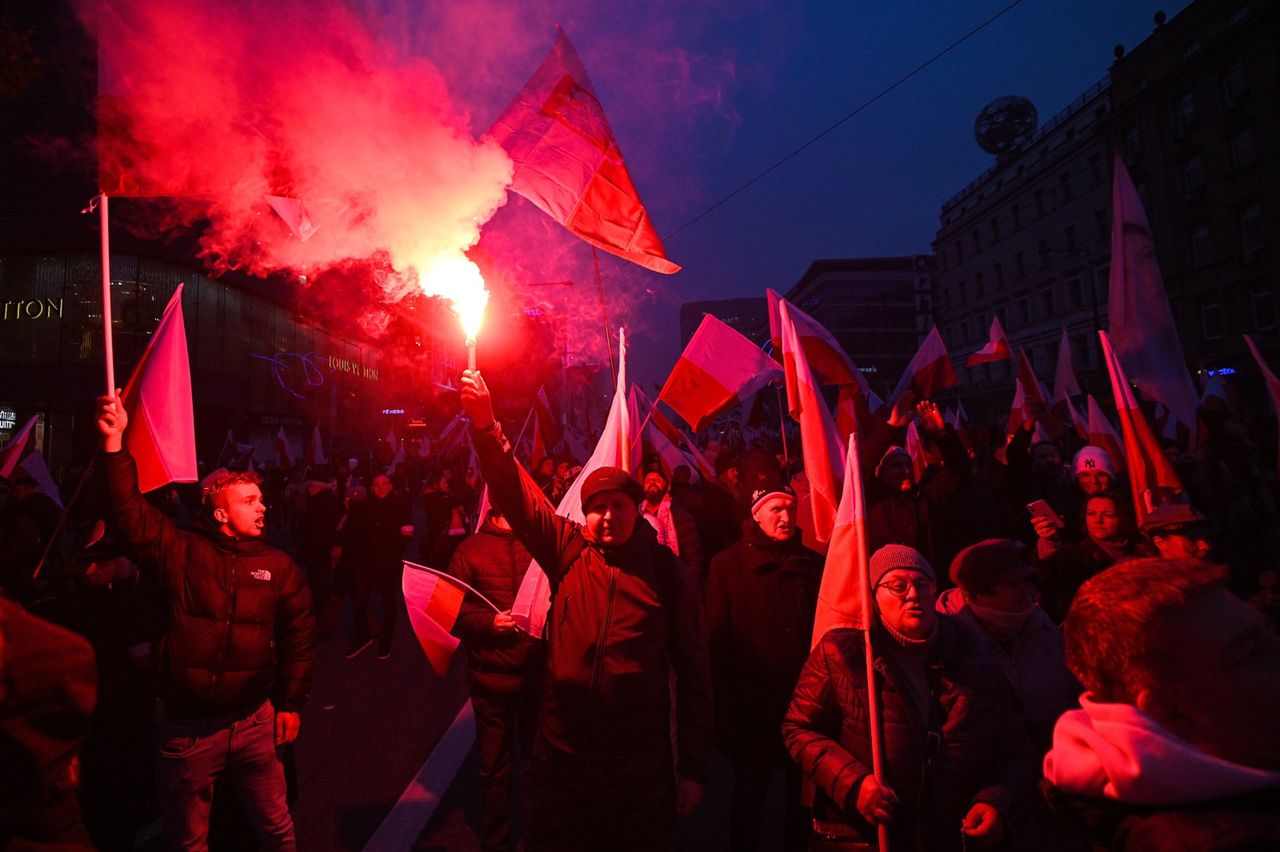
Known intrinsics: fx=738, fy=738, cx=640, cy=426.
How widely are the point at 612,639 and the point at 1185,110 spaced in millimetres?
43066

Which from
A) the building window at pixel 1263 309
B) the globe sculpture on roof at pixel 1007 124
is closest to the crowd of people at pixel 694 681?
the building window at pixel 1263 309

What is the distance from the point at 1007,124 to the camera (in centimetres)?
5419

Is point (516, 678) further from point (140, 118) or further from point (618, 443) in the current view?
point (140, 118)

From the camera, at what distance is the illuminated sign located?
79.2 ft

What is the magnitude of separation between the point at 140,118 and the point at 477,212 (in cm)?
182

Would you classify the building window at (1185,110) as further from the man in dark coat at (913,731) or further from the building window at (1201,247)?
the man in dark coat at (913,731)

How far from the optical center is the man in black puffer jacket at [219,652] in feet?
10.1

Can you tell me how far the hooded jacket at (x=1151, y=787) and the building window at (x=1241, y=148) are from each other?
39517mm

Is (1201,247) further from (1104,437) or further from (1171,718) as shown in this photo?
(1171,718)

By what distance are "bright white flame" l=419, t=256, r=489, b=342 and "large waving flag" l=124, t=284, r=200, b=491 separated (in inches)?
61.8

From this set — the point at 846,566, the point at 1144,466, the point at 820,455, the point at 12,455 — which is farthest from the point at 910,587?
the point at 12,455

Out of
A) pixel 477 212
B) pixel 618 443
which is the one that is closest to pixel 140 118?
pixel 477 212

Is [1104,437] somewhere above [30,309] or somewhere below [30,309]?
below

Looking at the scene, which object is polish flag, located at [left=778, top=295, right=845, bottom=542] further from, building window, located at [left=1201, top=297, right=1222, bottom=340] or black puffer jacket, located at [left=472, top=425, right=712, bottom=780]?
building window, located at [left=1201, top=297, right=1222, bottom=340]
